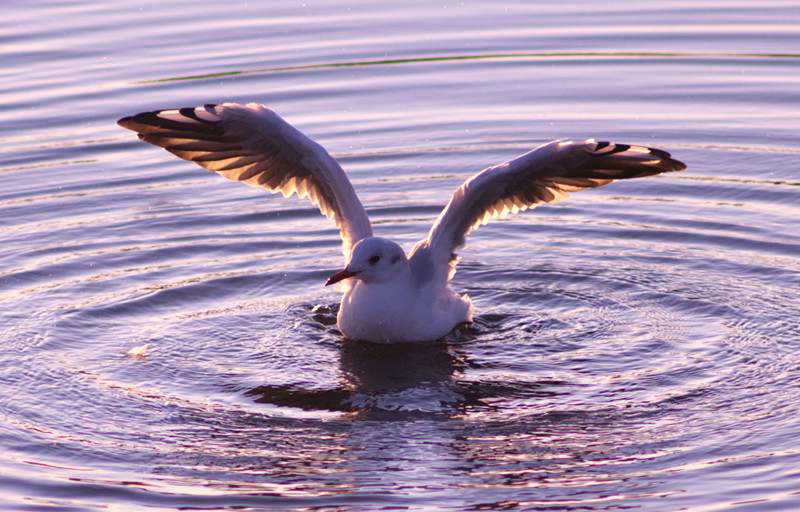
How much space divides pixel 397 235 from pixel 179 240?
80.2 inches

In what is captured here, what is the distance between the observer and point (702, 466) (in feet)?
23.4

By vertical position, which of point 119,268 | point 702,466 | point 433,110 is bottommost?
point 702,466

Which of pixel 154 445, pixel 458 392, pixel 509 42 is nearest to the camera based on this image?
pixel 154 445

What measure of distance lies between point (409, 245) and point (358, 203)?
147 centimetres

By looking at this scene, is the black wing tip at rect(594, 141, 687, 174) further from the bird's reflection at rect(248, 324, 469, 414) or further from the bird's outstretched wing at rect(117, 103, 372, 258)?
the bird's outstretched wing at rect(117, 103, 372, 258)

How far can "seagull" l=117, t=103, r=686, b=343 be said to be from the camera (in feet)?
30.5

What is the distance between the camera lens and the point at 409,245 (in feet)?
37.2

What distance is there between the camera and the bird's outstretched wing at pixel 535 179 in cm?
916

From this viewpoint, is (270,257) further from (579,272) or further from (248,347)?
(579,272)

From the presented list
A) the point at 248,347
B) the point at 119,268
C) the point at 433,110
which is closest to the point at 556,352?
the point at 248,347

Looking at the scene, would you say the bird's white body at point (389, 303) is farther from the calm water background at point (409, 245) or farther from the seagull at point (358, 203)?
the calm water background at point (409, 245)

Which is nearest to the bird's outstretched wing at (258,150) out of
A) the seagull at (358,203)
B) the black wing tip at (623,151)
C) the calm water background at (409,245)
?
the seagull at (358,203)

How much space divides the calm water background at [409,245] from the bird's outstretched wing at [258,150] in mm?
836

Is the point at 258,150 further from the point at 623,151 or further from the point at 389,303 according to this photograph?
the point at 623,151
